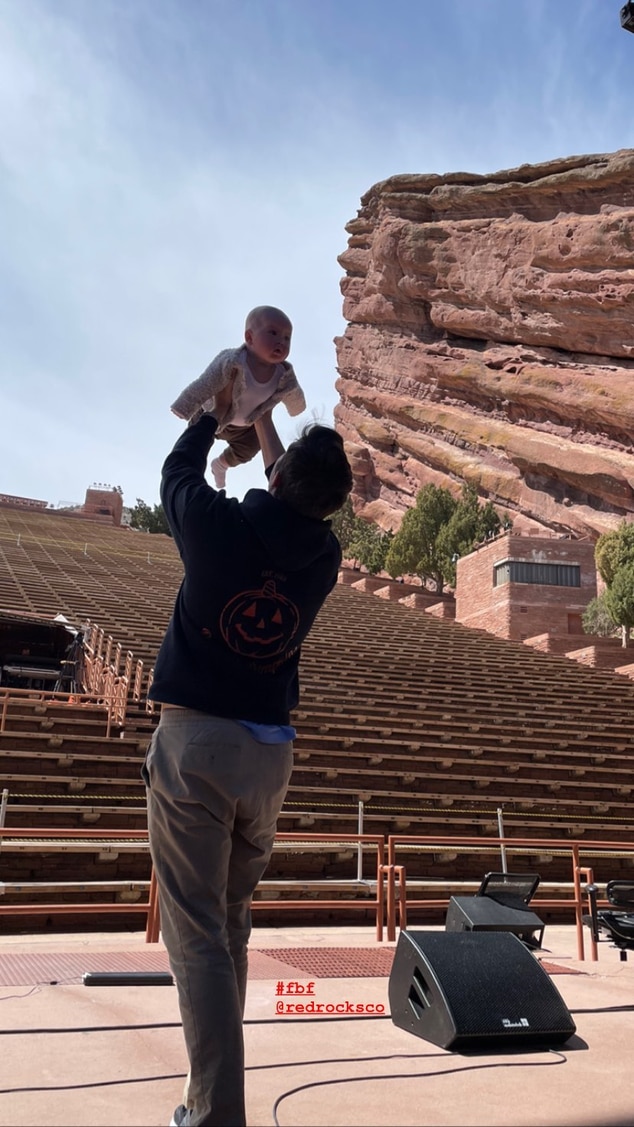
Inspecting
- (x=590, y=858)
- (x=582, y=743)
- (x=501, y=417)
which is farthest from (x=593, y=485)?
(x=590, y=858)

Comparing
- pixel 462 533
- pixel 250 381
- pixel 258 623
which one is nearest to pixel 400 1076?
pixel 258 623

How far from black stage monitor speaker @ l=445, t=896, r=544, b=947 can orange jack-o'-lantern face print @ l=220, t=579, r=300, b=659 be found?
10.3 ft

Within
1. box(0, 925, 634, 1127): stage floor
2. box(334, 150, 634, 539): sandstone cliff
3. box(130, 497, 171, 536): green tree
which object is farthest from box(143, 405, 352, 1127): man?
box(130, 497, 171, 536): green tree

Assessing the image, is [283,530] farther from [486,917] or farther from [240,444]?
[486,917]

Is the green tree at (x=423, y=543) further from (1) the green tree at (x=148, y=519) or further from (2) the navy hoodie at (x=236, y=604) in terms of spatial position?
(2) the navy hoodie at (x=236, y=604)

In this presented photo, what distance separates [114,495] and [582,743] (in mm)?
60535

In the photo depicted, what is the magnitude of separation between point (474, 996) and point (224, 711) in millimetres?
1474

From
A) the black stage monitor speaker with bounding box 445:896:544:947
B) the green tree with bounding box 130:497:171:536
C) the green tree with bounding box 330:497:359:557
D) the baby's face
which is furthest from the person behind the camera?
the green tree with bounding box 130:497:171:536

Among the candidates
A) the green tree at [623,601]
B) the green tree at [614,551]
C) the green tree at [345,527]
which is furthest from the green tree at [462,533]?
the green tree at [623,601]

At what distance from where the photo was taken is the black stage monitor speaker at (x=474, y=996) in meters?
2.76

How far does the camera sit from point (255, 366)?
2.43 metres

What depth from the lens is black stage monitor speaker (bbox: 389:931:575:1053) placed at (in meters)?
2.76

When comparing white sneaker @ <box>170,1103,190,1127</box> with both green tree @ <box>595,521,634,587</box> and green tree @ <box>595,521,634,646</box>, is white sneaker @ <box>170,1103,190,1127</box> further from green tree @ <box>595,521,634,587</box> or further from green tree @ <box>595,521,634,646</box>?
green tree @ <box>595,521,634,587</box>

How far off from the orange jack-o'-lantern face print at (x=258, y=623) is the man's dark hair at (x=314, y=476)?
9.4 inches
